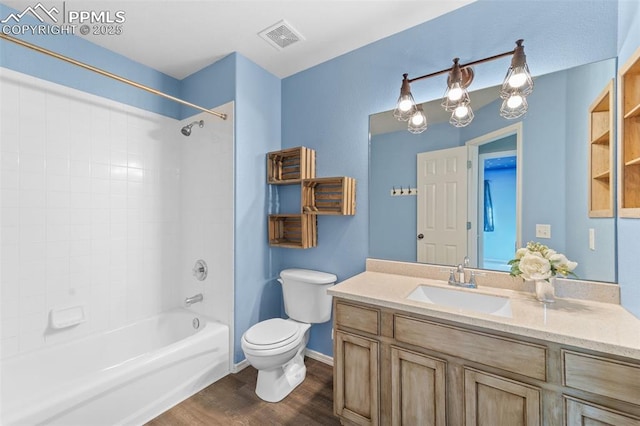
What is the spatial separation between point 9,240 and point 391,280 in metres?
2.38

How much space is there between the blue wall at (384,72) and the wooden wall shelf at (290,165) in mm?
105

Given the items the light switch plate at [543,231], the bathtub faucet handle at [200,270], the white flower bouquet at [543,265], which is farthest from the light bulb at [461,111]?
the bathtub faucet handle at [200,270]

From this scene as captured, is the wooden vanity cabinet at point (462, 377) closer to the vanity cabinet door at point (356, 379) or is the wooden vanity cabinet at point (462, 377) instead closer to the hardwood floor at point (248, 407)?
the vanity cabinet door at point (356, 379)

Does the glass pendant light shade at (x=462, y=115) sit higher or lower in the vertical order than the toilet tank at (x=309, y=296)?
higher

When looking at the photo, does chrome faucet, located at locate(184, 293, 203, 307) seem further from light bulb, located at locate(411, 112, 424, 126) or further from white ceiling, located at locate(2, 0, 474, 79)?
light bulb, located at locate(411, 112, 424, 126)

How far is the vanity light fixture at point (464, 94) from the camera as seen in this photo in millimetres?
1340

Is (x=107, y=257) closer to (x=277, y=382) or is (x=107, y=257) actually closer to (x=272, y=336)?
(x=272, y=336)

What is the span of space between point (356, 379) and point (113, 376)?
4.36 feet

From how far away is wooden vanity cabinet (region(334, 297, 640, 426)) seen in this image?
0.93 m

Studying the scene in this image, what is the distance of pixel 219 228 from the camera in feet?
7.34

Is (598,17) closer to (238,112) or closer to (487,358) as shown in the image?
(487,358)

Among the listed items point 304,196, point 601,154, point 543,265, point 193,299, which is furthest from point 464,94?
point 193,299

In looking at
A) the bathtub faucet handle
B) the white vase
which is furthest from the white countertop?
the bathtub faucet handle

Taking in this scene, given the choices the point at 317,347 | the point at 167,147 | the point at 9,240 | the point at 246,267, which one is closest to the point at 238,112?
the point at 167,147
